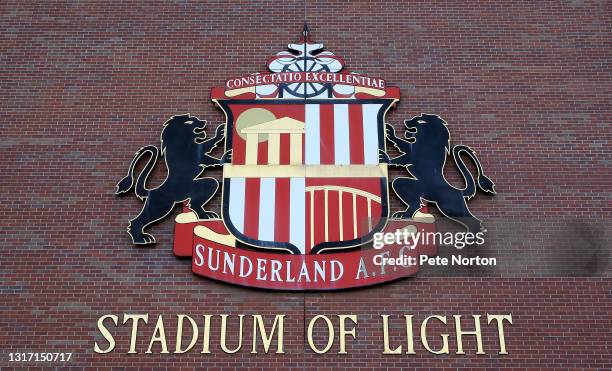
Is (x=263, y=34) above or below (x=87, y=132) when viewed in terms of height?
above

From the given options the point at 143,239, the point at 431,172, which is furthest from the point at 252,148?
the point at 431,172

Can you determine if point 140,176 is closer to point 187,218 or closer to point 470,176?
point 187,218

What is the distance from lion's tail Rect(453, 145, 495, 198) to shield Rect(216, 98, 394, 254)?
0.96 m

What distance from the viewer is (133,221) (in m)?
9.33

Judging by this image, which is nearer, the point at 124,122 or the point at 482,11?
the point at 124,122

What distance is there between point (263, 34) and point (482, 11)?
3.11 metres

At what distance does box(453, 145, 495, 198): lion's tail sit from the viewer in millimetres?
9516

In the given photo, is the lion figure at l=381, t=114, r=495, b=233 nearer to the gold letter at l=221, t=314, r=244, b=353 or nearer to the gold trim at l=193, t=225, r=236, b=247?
the gold trim at l=193, t=225, r=236, b=247

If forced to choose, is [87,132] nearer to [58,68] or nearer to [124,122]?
[124,122]

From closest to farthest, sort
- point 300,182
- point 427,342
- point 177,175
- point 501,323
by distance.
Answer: point 427,342
point 501,323
point 300,182
point 177,175

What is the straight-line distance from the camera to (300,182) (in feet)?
30.9

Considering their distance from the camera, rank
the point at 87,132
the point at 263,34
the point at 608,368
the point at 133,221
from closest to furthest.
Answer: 1. the point at 608,368
2. the point at 133,221
3. the point at 87,132
4. the point at 263,34

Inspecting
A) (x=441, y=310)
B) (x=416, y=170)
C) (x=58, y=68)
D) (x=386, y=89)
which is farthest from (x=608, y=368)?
(x=58, y=68)

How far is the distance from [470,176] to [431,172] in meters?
0.49
